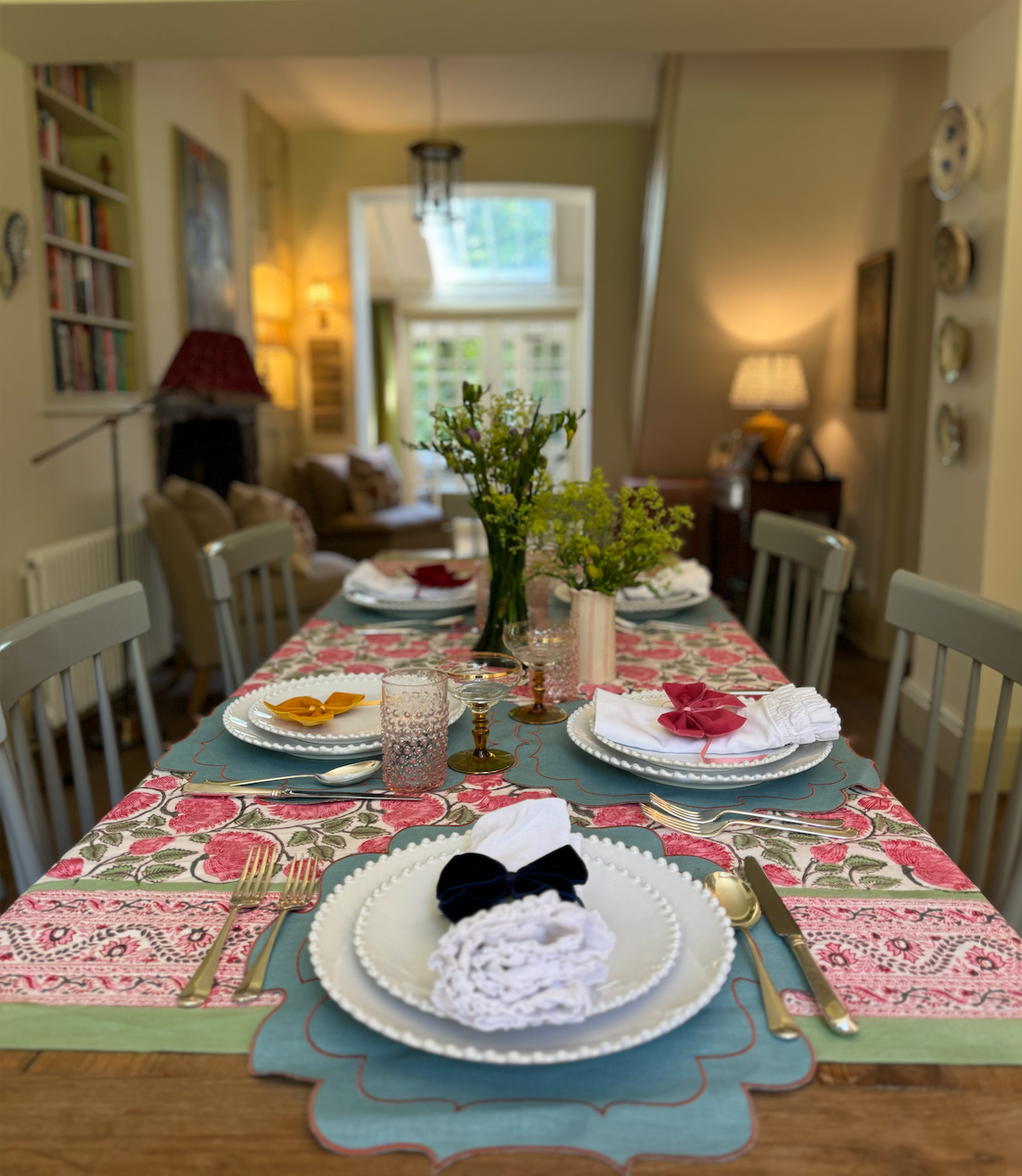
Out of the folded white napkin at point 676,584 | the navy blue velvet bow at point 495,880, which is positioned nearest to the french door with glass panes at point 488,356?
the folded white napkin at point 676,584

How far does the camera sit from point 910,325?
4434 mm

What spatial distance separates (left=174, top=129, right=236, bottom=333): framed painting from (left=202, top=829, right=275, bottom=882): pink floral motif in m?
4.03

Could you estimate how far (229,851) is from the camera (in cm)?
100

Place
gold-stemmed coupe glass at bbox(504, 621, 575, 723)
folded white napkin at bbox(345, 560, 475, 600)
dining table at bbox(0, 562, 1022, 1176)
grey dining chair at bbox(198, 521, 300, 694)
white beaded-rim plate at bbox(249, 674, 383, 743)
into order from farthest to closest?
folded white napkin at bbox(345, 560, 475, 600) < grey dining chair at bbox(198, 521, 300, 694) < gold-stemmed coupe glass at bbox(504, 621, 575, 723) < white beaded-rim plate at bbox(249, 674, 383, 743) < dining table at bbox(0, 562, 1022, 1176)

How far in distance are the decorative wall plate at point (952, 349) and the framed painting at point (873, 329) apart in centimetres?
149

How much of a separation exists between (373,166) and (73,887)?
629cm

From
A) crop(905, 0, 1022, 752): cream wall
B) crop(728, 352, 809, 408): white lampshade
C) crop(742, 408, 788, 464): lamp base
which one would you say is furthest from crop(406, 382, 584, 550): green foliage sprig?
crop(742, 408, 788, 464): lamp base

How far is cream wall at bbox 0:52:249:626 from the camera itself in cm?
314

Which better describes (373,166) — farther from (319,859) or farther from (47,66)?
(319,859)

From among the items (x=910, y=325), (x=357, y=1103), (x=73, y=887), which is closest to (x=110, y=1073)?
(x=357, y=1103)

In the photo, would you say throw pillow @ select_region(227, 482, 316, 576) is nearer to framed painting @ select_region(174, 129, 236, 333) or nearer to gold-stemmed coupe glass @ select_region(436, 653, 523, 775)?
framed painting @ select_region(174, 129, 236, 333)

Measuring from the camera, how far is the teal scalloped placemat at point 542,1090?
0.61 m

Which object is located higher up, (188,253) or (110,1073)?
(188,253)

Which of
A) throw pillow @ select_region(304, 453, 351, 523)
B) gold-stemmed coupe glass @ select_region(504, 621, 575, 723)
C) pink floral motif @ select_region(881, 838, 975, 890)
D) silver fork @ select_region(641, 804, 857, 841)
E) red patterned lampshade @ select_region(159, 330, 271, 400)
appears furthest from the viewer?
throw pillow @ select_region(304, 453, 351, 523)
